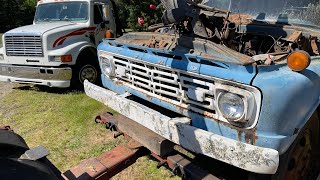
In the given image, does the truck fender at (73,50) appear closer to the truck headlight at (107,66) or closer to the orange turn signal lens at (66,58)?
the orange turn signal lens at (66,58)

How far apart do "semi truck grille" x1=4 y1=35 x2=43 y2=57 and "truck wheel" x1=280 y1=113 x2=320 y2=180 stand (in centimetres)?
617

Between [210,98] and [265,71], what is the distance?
20.1 inches

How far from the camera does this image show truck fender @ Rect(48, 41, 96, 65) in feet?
23.7

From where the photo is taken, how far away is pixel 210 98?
270 cm

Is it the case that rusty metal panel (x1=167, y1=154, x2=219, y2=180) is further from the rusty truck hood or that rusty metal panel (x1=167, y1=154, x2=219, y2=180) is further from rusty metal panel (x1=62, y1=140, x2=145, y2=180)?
the rusty truck hood

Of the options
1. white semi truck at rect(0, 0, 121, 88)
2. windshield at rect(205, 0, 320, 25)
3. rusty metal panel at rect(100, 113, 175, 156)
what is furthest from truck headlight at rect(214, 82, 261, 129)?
white semi truck at rect(0, 0, 121, 88)

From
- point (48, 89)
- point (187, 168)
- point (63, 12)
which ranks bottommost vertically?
point (48, 89)

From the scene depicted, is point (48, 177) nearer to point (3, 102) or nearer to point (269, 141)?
point (269, 141)

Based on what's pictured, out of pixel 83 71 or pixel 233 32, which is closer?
pixel 233 32

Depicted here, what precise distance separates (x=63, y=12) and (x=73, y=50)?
1507 millimetres

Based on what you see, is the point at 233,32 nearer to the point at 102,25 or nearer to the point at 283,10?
the point at 283,10

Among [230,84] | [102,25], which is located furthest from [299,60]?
[102,25]

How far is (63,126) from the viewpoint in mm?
5371

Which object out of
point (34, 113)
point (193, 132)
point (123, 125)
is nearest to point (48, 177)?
point (193, 132)
